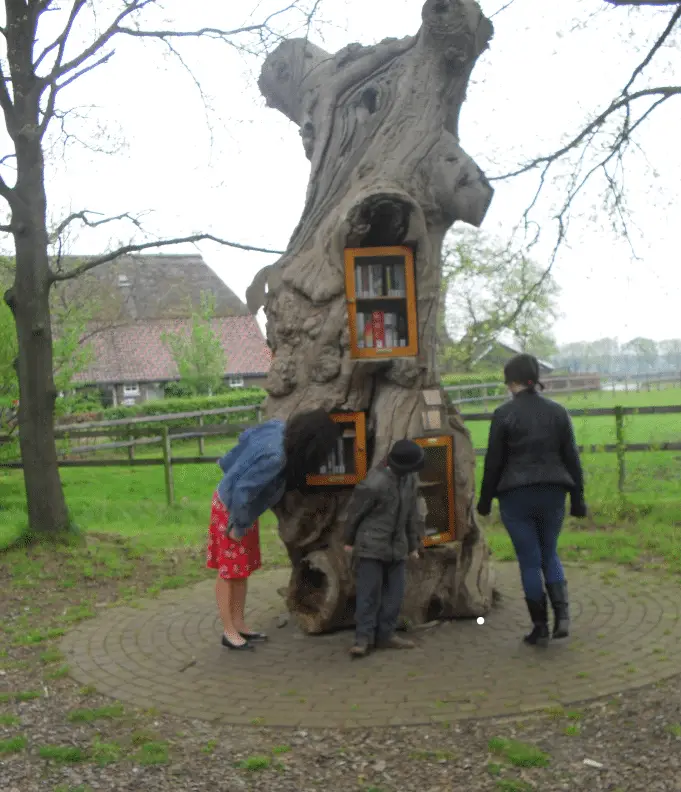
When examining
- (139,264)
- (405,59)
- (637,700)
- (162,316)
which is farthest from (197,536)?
(162,316)

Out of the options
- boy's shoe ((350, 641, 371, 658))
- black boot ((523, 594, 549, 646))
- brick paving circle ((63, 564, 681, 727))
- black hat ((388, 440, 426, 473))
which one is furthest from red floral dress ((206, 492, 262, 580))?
black boot ((523, 594, 549, 646))

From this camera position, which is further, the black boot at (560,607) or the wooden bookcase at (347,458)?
the wooden bookcase at (347,458)

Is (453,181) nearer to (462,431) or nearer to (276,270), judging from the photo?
(276,270)

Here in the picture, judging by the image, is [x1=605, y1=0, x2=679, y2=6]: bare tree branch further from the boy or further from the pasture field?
the boy

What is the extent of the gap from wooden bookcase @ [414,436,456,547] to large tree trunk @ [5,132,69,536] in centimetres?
494

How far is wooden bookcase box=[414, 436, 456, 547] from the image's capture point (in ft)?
22.0

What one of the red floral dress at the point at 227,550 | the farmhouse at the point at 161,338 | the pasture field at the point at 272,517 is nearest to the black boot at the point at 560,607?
the red floral dress at the point at 227,550

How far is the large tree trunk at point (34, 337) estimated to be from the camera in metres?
9.59

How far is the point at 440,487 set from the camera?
6.75 meters

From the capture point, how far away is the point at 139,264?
37.4 feet

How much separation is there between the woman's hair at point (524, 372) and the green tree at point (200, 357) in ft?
96.4

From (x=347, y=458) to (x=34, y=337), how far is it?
4.70 metres

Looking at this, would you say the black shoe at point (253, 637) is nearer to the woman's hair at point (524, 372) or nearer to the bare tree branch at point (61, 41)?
the woman's hair at point (524, 372)

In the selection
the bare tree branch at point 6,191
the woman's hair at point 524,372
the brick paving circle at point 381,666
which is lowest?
the brick paving circle at point 381,666
